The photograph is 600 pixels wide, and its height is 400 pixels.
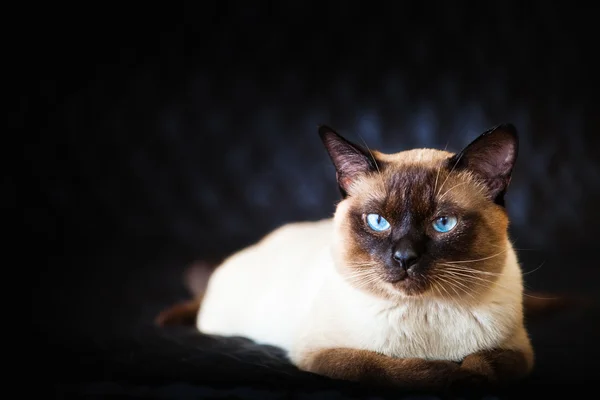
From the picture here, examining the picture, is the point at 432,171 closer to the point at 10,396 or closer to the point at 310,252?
the point at 310,252

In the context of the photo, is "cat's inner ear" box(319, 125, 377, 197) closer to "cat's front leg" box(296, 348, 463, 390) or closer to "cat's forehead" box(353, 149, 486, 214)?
"cat's forehead" box(353, 149, 486, 214)

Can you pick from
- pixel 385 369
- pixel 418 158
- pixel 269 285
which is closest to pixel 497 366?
pixel 385 369

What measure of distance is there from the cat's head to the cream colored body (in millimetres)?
48

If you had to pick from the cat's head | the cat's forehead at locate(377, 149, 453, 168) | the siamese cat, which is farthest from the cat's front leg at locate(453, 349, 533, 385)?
the cat's forehead at locate(377, 149, 453, 168)

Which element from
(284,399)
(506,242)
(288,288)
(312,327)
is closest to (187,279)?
(288,288)

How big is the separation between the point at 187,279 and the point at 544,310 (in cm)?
122

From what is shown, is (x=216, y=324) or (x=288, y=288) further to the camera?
(x=216, y=324)

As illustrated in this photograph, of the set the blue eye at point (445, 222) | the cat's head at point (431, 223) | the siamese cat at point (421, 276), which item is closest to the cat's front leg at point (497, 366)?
the siamese cat at point (421, 276)

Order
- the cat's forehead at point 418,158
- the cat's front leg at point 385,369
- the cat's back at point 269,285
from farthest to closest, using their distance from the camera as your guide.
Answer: the cat's back at point 269,285 → the cat's forehead at point 418,158 → the cat's front leg at point 385,369

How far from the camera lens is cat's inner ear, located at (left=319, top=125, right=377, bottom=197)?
168 centimetres

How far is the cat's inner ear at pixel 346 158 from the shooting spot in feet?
5.50

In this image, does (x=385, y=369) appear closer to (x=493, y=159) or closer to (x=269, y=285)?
(x=493, y=159)

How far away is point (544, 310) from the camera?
84.4 inches

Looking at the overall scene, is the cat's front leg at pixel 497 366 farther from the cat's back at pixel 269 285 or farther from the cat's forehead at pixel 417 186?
the cat's back at pixel 269 285
